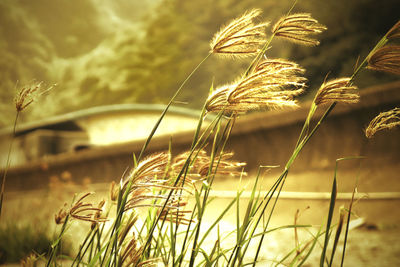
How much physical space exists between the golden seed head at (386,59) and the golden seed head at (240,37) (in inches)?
6.9

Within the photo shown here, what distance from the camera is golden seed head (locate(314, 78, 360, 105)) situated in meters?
0.53

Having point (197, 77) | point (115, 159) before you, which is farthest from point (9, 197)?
point (197, 77)

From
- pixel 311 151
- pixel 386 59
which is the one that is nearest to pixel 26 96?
pixel 386 59

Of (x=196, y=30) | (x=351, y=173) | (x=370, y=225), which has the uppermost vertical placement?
(x=196, y=30)

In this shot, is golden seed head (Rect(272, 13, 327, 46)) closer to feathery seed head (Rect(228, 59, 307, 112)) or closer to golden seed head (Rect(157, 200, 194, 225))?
feathery seed head (Rect(228, 59, 307, 112))

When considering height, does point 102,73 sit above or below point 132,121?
above

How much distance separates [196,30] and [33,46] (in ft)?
24.6

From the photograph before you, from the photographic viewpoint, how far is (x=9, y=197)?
3.09 metres

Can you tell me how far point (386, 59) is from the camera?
501mm

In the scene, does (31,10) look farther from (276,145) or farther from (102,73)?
(276,145)

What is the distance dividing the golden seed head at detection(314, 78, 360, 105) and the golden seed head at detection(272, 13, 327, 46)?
0.10 meters

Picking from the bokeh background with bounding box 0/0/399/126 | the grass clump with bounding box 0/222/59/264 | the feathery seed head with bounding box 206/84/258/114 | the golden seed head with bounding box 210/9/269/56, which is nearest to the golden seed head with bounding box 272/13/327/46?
the golden seed head with bounding box 210/9/269/56

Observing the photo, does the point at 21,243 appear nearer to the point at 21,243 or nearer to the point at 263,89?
the point at 21,243

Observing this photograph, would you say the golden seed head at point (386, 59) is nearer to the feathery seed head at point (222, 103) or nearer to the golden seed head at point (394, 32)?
the golden seed head at point (394, 32)
